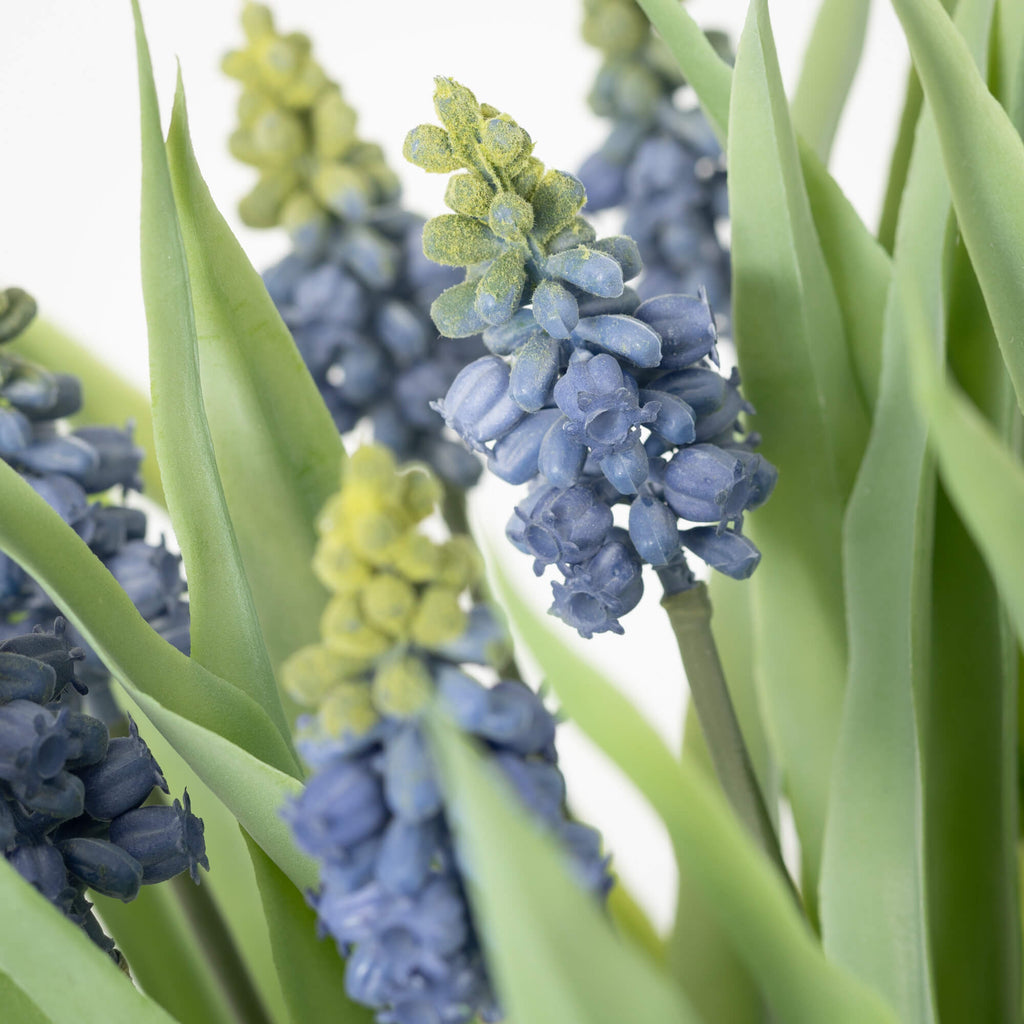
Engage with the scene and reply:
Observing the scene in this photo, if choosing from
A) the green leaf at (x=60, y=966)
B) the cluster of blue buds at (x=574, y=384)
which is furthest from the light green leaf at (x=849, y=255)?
the green leaf at (x=60, y=966)

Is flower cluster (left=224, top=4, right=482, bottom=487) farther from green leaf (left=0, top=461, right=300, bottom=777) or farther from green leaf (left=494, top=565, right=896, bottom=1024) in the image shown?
green leaf (left=494, top=565, right=896, bottom=1024)

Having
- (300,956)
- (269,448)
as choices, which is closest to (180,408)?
(269,448)

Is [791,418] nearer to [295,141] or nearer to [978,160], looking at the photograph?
[978,160]

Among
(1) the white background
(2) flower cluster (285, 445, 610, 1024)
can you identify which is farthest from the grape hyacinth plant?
(1) the white background

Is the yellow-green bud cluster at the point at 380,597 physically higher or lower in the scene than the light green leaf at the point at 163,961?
higher

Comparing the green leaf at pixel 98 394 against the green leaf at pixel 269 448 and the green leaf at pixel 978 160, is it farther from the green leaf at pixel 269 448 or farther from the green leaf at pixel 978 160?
the green leaf at pixel 978 160

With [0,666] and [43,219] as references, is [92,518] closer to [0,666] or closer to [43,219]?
[0,666]

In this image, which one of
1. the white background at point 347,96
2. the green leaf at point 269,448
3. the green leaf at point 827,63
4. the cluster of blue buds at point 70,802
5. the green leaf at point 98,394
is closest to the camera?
the cluster of blue buds at point 70,802
